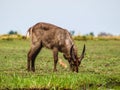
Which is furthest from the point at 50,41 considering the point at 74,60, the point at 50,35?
the point at 74,60

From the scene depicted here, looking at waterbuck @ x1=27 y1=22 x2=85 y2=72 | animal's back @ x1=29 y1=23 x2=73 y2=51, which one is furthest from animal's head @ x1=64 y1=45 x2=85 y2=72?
animal's back @ x1=29 y1=23 x2=73 y2=51

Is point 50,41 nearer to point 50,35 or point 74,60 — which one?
point 50,35

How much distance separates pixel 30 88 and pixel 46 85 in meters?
0.46

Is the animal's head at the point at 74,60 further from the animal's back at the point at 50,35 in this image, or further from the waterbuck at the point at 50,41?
the animal's back at the point at 50,35

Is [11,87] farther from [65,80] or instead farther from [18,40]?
[18,40]

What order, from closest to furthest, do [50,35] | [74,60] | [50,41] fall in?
[74,60] → [50,41] → [50,35]

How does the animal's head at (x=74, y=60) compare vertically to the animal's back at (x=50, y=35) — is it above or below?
below

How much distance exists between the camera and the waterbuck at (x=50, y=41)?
1783 centimetres

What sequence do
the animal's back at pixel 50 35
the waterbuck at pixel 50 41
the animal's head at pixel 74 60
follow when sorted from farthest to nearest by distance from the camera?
1. the animal's back at pixel 50 35
2. the waterbuck at pixel 50 41
3. the animal's head at pixel 74 60

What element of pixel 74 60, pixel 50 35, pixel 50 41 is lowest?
pixel 74 60

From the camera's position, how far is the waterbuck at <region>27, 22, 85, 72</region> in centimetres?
1783

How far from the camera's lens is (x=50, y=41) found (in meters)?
18.1

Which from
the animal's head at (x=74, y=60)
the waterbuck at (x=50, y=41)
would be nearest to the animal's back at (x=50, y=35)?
the waterbuck at (x=50, y=41)

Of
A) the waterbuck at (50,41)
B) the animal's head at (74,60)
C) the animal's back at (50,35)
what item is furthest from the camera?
the animal's back at (50,35)
